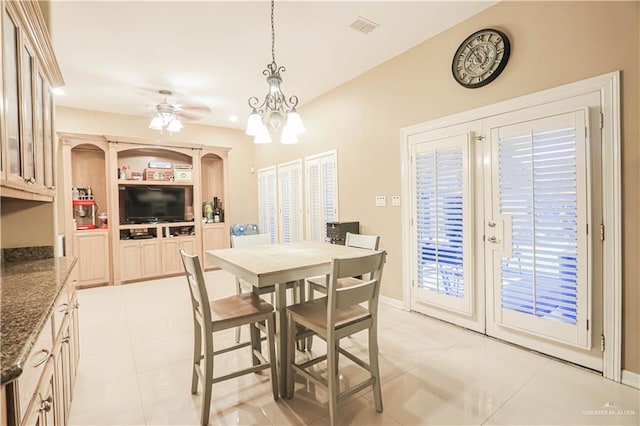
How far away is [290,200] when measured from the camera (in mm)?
5594

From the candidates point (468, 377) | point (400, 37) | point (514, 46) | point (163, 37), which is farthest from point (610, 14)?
point (163, 37)

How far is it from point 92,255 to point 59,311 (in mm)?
3958

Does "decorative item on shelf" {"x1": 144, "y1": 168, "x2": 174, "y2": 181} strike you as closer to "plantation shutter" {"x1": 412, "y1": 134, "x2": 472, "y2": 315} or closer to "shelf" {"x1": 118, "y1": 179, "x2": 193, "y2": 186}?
"shelf" {"x1": 118, "y1": 179, "x2": 193, "y2": 186}

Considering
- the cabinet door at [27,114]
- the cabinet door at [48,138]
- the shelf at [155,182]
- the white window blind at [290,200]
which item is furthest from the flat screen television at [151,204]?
the cabinet door at [27,114]

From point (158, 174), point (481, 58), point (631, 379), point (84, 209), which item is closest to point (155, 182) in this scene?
point (158, 174)

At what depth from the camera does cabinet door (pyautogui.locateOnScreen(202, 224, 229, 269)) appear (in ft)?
19.2

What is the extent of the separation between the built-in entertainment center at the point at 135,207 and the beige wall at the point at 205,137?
31 centimetres

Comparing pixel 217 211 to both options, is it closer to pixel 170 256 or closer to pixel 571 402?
pixel 170 256

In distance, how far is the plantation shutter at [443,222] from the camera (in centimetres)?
300

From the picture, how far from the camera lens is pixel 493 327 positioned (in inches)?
112

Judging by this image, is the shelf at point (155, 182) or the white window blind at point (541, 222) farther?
the shelf at point (155, 182)

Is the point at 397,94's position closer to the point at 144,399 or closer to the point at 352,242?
the point at 352,242

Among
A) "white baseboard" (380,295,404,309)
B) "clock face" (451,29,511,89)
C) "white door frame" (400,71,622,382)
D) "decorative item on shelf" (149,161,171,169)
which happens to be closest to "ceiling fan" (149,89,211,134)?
"decorative item on shelf" (149,161,171,169)

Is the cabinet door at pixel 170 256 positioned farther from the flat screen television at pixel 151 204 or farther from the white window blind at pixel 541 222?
the white window blind at pixel 541 222
